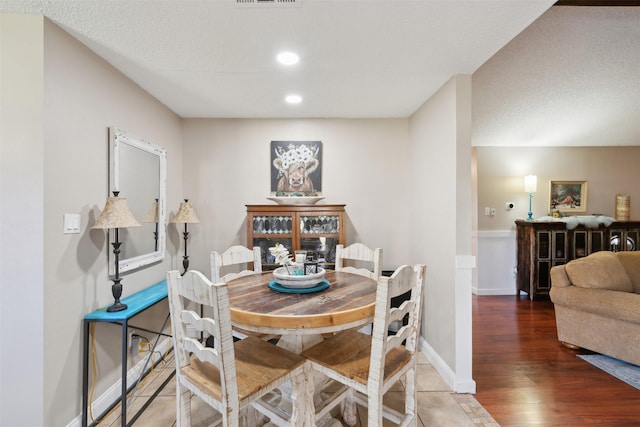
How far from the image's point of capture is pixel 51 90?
5.22 ft

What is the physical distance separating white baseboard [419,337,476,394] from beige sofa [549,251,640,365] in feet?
4.42

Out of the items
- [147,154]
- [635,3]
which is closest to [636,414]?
[635,3]

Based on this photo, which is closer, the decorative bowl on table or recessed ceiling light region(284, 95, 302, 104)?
the decorative bowl on table

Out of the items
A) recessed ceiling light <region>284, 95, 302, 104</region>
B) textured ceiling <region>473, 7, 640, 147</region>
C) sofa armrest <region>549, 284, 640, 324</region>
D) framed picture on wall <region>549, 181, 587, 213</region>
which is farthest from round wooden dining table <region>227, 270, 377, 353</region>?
framed picture on wall <region>549, 181, 587, 213</region>

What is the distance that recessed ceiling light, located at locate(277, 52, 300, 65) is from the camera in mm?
1897

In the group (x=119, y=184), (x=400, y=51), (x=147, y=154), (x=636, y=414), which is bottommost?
(x=636, y=414)

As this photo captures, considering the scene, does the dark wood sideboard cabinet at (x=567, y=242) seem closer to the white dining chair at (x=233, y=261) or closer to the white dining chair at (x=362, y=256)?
the white dining chair at (x=362, y=256)

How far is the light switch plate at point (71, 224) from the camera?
5.45 feet

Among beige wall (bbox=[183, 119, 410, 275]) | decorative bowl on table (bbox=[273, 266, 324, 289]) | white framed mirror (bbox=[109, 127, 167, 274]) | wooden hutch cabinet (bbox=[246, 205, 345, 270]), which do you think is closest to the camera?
decorative bowl on table (bbox=[273, 266, 324, 289])

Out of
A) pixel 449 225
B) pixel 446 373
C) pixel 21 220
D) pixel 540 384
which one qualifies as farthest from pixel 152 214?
pixel 540 384

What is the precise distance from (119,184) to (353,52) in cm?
188

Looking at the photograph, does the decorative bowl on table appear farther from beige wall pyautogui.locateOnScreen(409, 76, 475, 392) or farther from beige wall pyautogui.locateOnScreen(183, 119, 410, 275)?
beige wall pyautogui.locateOnScreen(183, 119, 410, 275)

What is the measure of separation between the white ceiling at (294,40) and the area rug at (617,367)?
105 inches

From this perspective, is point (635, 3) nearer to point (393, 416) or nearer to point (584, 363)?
point (584, 363)
